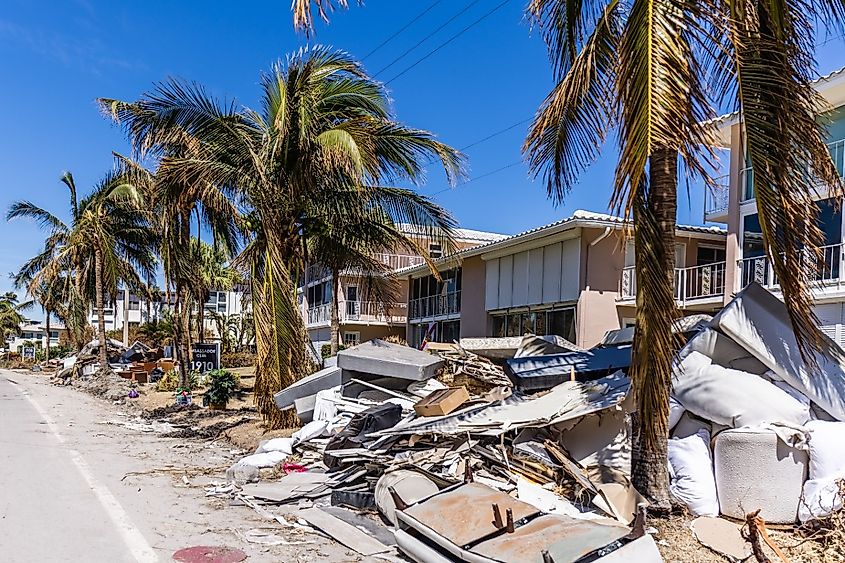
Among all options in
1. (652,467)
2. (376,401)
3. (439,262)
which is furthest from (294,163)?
(439,262)

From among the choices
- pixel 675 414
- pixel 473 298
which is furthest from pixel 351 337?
pixel 675 414

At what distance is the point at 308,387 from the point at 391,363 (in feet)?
5.63

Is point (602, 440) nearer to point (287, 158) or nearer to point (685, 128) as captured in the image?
point (685, 128)

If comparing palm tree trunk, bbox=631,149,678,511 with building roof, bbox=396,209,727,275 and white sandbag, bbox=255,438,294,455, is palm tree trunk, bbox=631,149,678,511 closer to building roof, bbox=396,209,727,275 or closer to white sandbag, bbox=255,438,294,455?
white sandbag, bbox=255,438,294,455

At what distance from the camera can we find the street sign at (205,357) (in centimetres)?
2384

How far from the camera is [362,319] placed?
41219 millimetres

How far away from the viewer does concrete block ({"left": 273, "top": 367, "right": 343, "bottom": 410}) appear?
43.5ft

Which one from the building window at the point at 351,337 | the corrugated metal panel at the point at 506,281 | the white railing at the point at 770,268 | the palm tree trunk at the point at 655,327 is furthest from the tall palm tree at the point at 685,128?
the building window at the point at 351,337

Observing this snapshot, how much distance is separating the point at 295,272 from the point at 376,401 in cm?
463

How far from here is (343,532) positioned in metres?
7.18

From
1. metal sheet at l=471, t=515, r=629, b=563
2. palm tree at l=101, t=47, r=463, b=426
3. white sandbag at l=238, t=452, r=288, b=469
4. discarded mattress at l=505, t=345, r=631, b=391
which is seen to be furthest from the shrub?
metal sheet at l=471, t=515, r=629, b=563

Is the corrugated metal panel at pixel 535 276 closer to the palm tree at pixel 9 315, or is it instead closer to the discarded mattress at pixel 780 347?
the discarded mattress at pixel 780 347

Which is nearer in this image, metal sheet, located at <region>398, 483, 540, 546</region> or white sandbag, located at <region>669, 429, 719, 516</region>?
metal sheet, located at <region>398, 483, 540, 546</region>

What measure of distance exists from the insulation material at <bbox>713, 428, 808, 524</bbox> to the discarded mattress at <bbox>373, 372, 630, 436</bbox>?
58.5 inches
